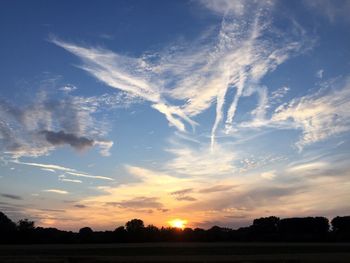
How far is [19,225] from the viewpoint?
472 feet

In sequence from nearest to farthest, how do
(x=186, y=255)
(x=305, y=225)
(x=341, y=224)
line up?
1. (x=186, y=255)
2. (x=341, y=224)
3. (x=305, y=225)

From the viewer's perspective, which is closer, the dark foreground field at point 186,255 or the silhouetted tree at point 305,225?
the dark foreground field at point 186,255

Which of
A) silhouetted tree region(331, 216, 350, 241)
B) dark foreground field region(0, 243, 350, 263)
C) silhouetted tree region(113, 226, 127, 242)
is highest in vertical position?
silhouetted tree region(331, 216, 350, 241)

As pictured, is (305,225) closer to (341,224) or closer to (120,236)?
(341,224)

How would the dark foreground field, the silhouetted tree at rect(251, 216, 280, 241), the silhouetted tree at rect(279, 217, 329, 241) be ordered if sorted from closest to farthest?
1. the dark foreground field
2. the silhouetted tree at rect(251, 216, 280, 241)
3. the silhouetted tree at rect(279, 217, 329, 241)

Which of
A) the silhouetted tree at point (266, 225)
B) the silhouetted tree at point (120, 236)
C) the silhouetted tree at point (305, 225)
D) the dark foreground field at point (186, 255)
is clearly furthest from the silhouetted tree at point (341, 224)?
the dark foreground field at point (186, 255)

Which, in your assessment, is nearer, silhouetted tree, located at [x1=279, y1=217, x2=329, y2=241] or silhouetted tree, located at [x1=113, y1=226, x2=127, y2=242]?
silhouetted tree, located at [x1=113, y1=226, x2=127, y2=242]

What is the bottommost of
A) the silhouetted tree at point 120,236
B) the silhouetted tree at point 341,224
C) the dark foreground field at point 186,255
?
the dark foreground field at point 186,255

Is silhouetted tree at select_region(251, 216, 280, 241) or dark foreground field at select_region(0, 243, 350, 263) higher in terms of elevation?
silhouetted tree at select_region(251, 216, 280, 241)

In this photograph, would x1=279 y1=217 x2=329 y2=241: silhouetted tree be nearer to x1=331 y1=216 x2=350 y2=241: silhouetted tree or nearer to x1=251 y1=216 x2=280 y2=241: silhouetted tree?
x1=251 y1=216 x2=280 y2=241: silhouetted tree

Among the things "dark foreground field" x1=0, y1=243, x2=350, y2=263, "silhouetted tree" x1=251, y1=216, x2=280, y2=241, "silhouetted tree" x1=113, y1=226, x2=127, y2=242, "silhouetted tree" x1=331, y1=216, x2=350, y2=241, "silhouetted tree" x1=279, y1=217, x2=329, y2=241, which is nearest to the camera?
"dark foreground field" x1=0, y1=243, x2=350, y2=263

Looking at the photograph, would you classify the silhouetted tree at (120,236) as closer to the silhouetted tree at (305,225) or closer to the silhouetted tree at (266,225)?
the silhouetted tree at (266,225)

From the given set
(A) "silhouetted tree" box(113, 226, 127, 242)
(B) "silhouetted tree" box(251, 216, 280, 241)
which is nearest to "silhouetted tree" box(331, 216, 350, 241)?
(B) "silhouetted tree" box(251, 216, 280, 241)

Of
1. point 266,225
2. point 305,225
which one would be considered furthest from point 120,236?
point 305,225
